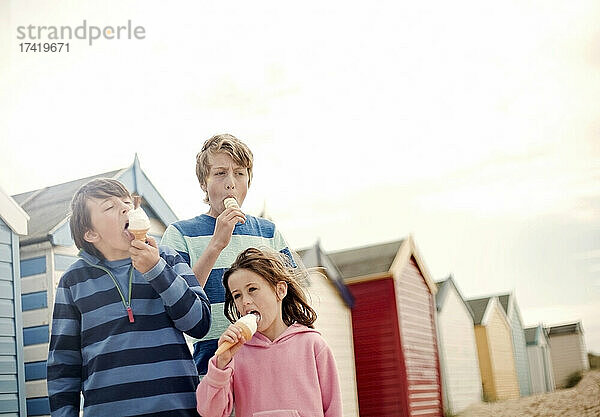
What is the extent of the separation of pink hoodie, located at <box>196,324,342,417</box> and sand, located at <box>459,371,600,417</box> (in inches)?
36.0

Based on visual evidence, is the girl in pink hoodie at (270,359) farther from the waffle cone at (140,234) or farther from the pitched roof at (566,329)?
the pitched roof at (566,329)

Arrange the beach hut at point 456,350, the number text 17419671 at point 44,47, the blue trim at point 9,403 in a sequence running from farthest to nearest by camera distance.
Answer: the number text 17419671 at point 44,47 → the beach hut at point 456,350 → the blue trim at point 9,403

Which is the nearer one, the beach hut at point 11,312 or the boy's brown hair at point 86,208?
the boy's brown hair at point 86,208

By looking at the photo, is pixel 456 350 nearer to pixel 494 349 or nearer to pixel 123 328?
pixel 494 349

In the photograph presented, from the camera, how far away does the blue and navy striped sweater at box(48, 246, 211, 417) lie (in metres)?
1.78

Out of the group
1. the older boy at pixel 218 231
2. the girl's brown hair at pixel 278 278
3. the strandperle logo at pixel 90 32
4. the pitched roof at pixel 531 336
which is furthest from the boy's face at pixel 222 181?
the pitched roof at pixel 531 336

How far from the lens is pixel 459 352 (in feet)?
8.39

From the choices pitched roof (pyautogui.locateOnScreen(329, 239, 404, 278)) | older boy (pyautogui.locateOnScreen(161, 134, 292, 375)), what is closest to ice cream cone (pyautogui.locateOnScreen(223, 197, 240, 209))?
older boy (pyautogui.locateOnScreen(161, 134, 292, 375))

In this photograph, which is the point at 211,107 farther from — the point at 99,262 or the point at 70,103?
the point at 99,262

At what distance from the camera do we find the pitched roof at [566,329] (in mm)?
2426

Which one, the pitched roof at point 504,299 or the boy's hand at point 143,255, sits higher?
the boy's hand at point 143,255

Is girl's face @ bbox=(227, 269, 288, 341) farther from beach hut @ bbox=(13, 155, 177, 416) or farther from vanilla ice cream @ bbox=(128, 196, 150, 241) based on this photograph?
beach hut @ bbox=(13, 155, 177, 416)

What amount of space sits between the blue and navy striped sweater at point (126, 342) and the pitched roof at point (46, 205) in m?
0.58

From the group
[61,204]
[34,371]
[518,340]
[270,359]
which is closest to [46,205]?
[61,204]
